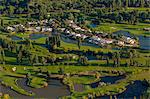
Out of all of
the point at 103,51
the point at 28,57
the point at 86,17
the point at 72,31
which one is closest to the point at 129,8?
the point at 86,17

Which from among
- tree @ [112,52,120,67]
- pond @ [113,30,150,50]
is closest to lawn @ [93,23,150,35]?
pond @ [113,30,150,50]

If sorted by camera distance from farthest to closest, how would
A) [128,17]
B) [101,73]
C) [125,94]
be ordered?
1. [128,17]
2. [101,73]
3. [125,94]

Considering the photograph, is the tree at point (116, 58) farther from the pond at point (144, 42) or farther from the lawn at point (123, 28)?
the lawn at point (123, 28)

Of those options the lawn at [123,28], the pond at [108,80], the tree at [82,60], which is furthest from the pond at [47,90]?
the lawn at [123,28]

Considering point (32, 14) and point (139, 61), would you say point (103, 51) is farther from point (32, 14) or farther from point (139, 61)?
point (32, 14)

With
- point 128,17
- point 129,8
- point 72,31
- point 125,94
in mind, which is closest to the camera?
point 125,94

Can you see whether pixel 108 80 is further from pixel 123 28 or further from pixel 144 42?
pixel 123 28
